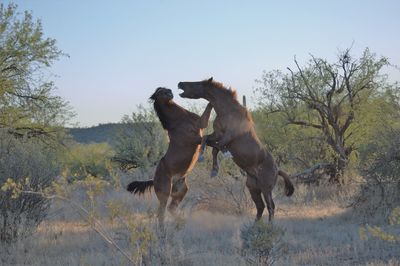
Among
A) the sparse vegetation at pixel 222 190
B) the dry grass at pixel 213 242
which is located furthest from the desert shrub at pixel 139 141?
the dry grass at pixel 213 242

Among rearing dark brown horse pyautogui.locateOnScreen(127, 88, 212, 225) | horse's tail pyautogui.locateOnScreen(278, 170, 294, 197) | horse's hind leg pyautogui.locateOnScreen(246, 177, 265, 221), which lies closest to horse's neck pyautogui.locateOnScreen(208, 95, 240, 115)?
rearing dark brown horse pyautogui.locateOnScreen(127, 88, 212, 225)

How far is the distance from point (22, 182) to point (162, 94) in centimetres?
275

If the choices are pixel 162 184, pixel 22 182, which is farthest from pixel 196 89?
pixel 22 182

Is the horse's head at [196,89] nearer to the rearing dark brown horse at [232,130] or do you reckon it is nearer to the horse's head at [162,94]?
the rearing dark brown horse at [232,130]

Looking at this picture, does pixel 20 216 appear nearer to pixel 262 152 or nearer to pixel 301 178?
pixel 262 152

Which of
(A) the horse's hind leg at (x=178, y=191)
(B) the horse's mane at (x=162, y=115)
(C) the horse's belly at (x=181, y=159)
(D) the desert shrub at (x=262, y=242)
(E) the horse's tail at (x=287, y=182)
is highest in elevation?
(B) the horse's mane at (x=162, y=115)

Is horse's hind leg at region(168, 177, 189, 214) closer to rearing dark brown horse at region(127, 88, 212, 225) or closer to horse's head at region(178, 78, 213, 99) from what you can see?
rearing dark brown horse at region(127, 88, 212, 225)

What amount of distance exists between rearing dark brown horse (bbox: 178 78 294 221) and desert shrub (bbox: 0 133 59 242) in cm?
268

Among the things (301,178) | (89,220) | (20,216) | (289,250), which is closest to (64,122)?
(301,178)

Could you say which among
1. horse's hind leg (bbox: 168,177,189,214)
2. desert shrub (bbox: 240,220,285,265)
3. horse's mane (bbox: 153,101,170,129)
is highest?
horse's mane (bbox: 153,101,170,129)

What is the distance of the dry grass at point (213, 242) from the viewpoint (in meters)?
7.34

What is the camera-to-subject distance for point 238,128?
895 centimetres

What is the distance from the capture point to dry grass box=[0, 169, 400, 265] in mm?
7340

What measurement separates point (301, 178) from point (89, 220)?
41.0 ft
